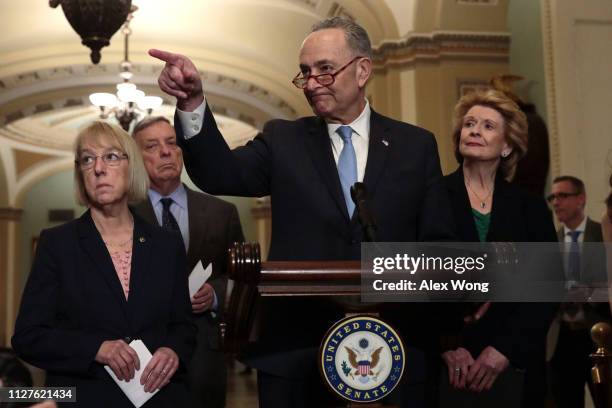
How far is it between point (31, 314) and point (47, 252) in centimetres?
17

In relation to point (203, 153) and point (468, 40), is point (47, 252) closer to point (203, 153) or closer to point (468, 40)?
point (203, 153)

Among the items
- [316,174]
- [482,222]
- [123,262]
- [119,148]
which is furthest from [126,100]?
[316,174]

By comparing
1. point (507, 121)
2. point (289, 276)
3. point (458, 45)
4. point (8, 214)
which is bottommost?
point (289, 276)

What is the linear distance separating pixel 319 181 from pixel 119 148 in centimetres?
72

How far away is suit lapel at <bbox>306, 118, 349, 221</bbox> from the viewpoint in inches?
86.8

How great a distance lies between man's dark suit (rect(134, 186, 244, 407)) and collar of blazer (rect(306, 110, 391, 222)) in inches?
53.0

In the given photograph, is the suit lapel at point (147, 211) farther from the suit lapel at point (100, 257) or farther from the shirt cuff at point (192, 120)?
the shirt cuff at point (192, 120)

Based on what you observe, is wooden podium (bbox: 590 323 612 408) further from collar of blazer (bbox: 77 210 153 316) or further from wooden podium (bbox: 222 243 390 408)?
collar of blazer (bbox: 77 210 153 316)

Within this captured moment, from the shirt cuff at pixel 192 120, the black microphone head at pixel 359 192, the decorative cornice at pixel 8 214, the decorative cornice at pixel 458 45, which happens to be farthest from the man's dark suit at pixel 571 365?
the decorative cornice at pixel 8 214

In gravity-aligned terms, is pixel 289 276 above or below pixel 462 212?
below

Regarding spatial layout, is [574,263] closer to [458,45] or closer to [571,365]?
[571,365]

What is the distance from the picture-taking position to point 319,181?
2.24 m

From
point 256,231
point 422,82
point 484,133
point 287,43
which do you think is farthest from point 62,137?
point 484,133

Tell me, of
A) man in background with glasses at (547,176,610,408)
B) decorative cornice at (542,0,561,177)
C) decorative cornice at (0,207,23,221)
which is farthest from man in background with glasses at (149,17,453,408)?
decorative cornice at (0,207,23,221)
